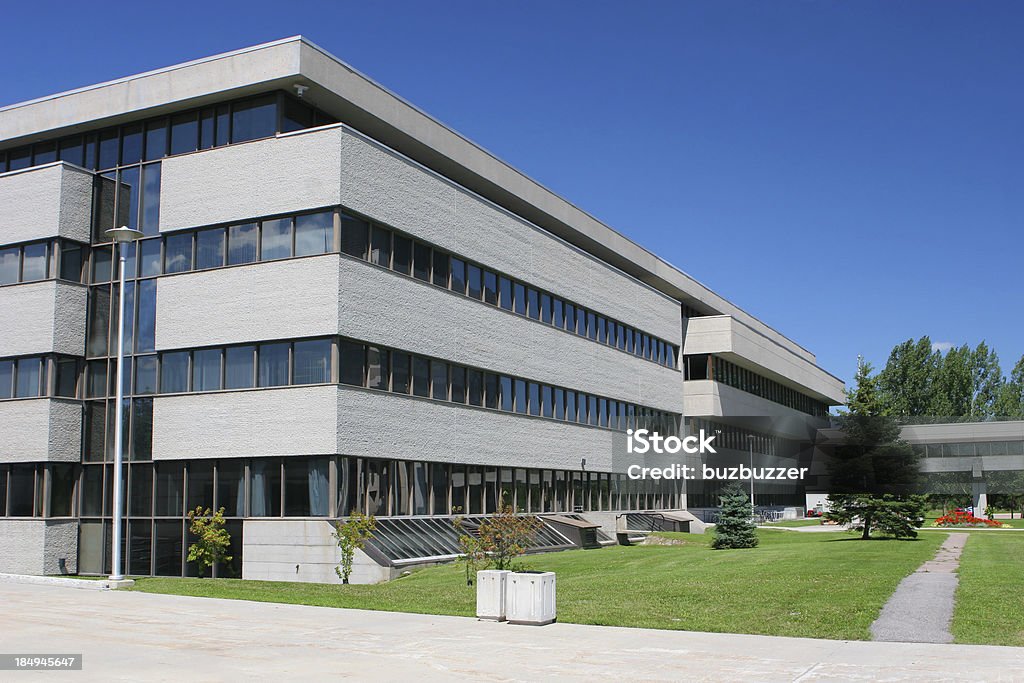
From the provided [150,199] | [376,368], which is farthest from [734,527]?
[150,199]

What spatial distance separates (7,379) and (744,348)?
163 feet

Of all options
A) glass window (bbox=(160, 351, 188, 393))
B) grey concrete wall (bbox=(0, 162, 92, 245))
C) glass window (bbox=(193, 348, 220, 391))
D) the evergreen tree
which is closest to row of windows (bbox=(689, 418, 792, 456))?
the evergreen tree

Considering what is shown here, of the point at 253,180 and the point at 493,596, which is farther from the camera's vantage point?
the point at 253,180

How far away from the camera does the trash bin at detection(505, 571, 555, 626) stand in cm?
1866

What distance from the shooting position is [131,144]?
3678 centimetres

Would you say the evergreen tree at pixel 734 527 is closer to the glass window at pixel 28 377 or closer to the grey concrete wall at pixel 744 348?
the glass window at pixel 28 377

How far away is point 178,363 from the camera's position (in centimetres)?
3438

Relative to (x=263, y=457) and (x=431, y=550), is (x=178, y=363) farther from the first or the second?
(x=431, y=550)

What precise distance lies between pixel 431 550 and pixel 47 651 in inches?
787

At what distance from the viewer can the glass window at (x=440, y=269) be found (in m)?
Result: 38.1

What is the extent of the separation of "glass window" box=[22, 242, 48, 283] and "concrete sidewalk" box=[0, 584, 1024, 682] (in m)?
18.8

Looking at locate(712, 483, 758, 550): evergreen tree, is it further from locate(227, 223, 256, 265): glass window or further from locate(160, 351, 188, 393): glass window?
locate(160, 351, 188, 393): glass window

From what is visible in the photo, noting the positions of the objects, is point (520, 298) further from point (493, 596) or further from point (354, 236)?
point (493, 596)

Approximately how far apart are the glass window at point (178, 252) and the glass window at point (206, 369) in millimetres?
2997
